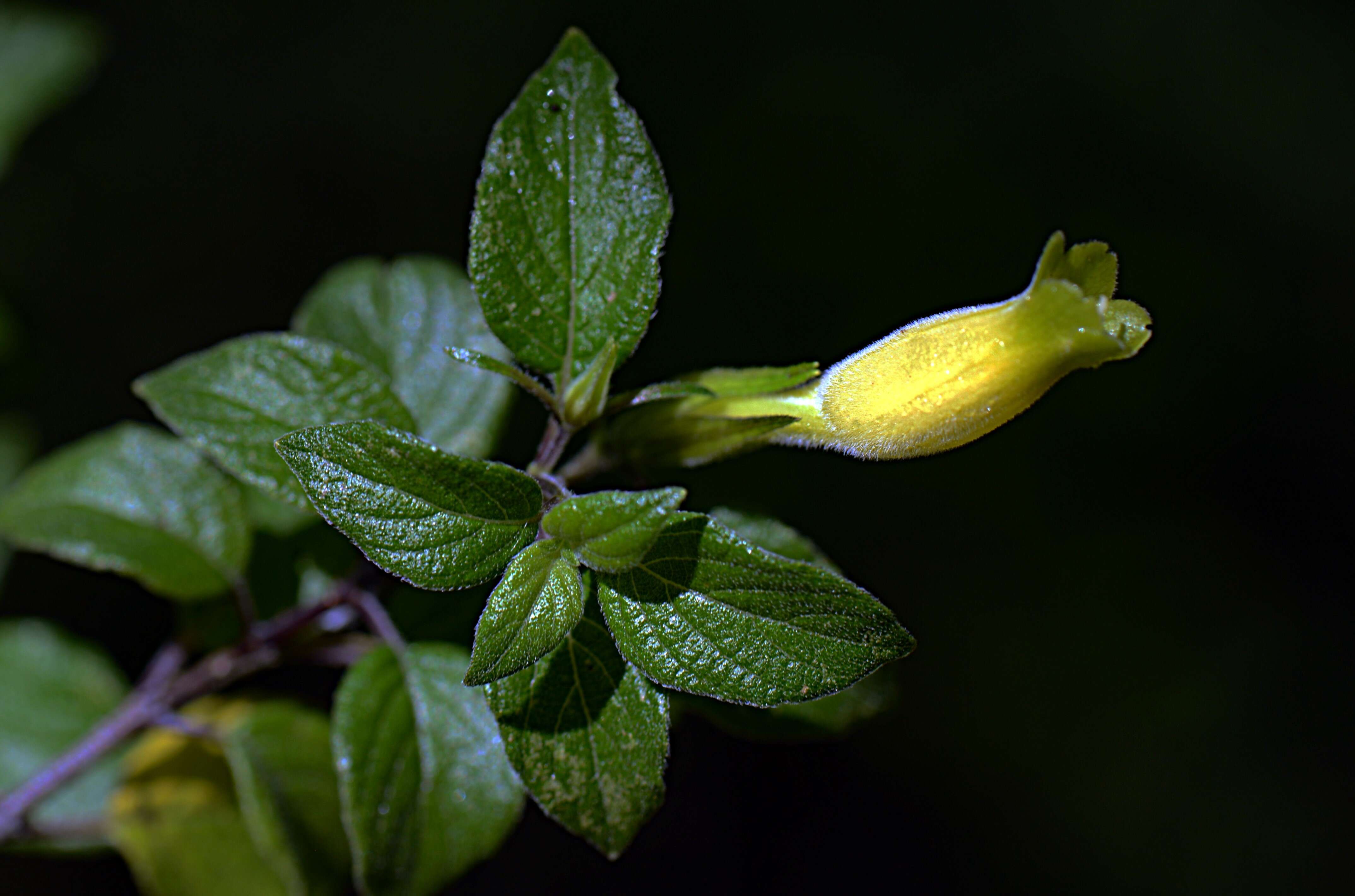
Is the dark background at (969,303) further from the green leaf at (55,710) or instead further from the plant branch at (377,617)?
the plant branch at (377,617)

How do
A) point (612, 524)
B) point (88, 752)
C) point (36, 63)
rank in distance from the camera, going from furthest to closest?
point (36, 63), point (88, 752), point (612, 524)

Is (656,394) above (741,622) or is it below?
above

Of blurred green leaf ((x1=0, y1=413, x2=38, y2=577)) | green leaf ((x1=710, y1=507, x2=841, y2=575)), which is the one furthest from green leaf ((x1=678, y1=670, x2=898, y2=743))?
blurred green leaf ((x1=0, y1=413, x2=38, y2=577))

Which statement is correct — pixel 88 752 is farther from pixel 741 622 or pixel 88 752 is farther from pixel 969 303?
pixel 969 303

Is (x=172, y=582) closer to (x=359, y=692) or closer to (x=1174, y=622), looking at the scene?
(x=359, y=692)

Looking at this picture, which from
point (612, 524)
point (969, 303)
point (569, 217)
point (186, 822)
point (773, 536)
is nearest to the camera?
point (612, 524)

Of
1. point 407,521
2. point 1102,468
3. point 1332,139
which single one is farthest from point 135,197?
point 1332,139

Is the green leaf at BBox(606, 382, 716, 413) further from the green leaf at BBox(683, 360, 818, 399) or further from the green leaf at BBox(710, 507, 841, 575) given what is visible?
the green leaf at BBox(710, 507, 841, 575)

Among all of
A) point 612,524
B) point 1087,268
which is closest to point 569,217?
point 612,524
